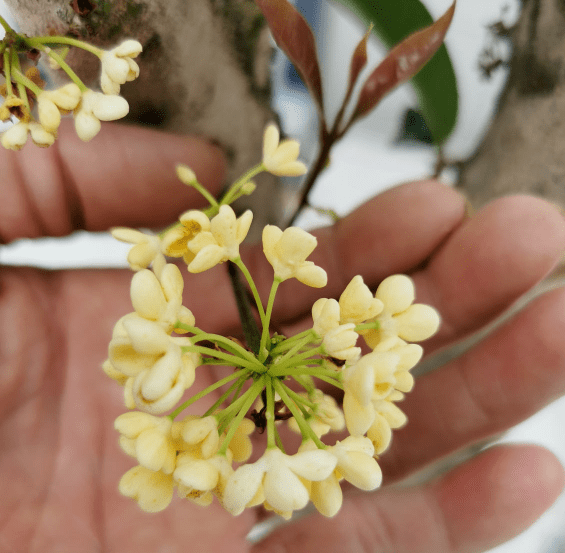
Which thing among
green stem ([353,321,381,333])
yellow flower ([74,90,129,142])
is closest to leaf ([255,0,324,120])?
yellow flower ([74,90,129,142])

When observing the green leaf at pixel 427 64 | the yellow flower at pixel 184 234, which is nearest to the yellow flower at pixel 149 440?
the yellow flower at pixel 184 234

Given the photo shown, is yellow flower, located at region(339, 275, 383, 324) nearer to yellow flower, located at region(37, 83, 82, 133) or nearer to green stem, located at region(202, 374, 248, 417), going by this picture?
green stem, located at region(202, 374, 248, 417)

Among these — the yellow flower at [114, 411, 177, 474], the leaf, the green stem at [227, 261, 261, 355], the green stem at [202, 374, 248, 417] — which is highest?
the leaf

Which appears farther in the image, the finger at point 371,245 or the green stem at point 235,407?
the finger at point 371,245

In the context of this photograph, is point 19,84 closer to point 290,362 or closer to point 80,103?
point 80,103

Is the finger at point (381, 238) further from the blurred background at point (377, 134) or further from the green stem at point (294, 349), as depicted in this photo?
the green stem at point (294, 349)
